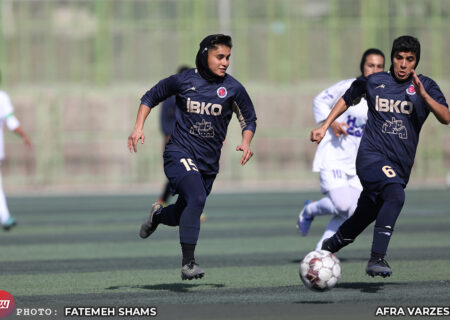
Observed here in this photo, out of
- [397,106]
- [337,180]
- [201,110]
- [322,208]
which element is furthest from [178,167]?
[322,208]

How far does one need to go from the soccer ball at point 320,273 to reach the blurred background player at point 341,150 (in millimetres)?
2221

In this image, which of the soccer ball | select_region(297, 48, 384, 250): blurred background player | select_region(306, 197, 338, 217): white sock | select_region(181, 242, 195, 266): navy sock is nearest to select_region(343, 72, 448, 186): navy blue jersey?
the soccer ball

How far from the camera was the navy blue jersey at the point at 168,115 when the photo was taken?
1577cm

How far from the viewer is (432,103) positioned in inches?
299

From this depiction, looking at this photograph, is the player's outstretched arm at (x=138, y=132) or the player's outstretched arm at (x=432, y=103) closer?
the player's outstretched arm at (x=432, y=103)

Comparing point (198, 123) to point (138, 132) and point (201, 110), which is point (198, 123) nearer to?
point (201, 110)

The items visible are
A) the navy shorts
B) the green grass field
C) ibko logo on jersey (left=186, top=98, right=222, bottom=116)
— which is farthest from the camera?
ibko logo on jersey (left=186, top=98, right=222, bottom=116)

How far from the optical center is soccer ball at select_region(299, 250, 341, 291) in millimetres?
7285

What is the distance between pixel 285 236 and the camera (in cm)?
1297

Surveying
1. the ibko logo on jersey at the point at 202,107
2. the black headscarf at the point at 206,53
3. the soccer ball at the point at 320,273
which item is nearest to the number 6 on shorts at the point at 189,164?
the ibko logo on jersey at the point at 202,107

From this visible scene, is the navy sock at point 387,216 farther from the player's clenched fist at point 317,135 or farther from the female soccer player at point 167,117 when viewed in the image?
the female soccer player at point 167,117

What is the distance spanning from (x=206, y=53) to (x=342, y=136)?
244 cm

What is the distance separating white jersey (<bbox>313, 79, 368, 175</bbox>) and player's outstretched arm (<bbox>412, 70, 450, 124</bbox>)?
2.15 meters

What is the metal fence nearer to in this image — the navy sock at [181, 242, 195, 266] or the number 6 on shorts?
the number 6 on shorts
